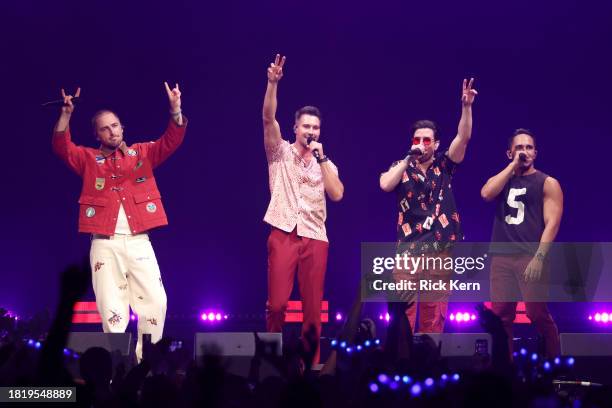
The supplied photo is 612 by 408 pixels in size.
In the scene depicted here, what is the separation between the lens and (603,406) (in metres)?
2.63

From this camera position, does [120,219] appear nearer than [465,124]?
Yes

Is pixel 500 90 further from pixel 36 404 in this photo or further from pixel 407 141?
pixel 36 404

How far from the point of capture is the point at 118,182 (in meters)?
5.70

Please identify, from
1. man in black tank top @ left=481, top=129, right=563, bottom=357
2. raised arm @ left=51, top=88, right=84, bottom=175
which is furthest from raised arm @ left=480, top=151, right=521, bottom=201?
raised arm @ left=51, top=88, right=84, bottom=175

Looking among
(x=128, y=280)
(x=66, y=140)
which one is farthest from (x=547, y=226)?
(x=66, y=140)

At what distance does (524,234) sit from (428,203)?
0.73m

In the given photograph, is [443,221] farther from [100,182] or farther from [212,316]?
[212,316]

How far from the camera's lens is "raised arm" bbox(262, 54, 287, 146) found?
5.75m

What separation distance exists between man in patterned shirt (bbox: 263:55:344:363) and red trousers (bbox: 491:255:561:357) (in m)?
1.25

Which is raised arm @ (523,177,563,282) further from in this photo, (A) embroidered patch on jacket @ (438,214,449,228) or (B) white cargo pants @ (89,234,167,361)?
(B) white cargo pants @ (89,234,167,361)

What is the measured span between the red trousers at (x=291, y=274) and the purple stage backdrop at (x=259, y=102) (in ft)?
9.21

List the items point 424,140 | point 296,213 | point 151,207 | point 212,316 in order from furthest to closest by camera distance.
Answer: point 212,316
point 424,140
point 296,213
point 151,207

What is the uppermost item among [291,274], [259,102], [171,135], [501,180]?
[259,102]

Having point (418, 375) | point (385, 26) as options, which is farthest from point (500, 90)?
point (418, 375)
